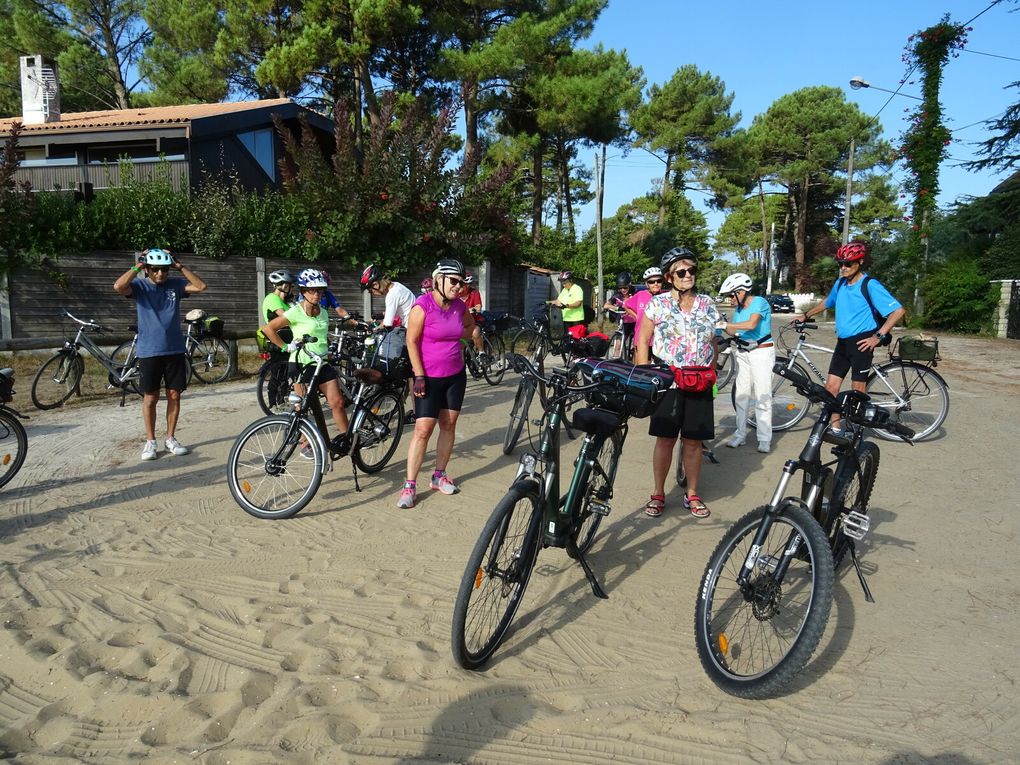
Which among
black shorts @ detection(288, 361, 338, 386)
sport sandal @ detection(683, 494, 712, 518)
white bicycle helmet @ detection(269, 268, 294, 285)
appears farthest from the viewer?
white bicycle helmet @ detection(269, 268, 294, 285)

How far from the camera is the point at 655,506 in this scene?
16.7 ft

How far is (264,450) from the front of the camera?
16.1 ft

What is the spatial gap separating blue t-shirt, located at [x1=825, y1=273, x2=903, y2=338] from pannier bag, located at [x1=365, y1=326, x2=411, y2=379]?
4.04 meters

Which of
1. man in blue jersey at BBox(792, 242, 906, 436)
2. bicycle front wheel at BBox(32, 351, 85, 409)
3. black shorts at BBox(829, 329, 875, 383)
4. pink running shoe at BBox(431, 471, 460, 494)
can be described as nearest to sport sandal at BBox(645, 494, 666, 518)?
pink running shoe at BBox(431, 471, 460, 494)

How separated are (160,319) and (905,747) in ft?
19.8

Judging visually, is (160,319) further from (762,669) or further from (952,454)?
(952,454)

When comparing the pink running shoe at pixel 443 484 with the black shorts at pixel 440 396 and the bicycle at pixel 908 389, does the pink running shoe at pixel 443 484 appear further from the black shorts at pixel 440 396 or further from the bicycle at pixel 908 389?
the bicycle at pixel 908 389

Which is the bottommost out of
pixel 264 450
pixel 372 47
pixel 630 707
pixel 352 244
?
pixel 630 707

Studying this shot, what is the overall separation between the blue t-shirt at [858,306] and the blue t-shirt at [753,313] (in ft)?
2.12

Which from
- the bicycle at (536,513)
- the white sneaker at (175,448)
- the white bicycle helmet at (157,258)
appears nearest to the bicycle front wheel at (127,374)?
the white sneaker at (175,448)

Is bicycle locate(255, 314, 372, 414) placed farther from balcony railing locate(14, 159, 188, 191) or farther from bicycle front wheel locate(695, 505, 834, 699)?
balcony railing locate(14, 159, 188, 191)

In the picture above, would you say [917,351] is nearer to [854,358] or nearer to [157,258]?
[854,358]

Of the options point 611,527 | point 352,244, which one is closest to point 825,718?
point 611,527

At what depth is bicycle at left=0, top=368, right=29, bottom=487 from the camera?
5180mm
